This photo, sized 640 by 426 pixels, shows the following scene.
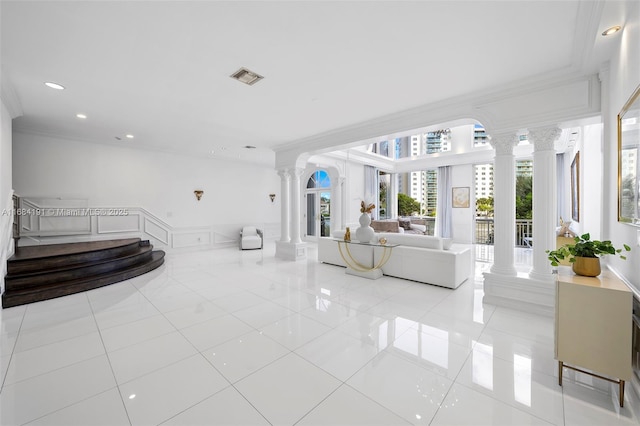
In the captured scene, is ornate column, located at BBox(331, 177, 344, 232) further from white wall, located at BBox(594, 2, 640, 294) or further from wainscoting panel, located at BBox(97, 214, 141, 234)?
white wall, located at BBox(594, 2, 640, 294)

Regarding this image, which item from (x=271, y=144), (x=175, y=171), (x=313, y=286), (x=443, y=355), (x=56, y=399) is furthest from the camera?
(x=175, y=171)

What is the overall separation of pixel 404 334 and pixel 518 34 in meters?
3.00

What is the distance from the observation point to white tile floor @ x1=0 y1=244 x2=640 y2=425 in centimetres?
167

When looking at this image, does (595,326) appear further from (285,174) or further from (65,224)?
(65,224)

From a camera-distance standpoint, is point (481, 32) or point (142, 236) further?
point (142, 236)

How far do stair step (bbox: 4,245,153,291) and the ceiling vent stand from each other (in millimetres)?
4086

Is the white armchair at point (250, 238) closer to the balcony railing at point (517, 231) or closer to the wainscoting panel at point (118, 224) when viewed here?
the wainscoting panel at point (118, 224)

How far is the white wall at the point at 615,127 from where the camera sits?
1915 millimetres

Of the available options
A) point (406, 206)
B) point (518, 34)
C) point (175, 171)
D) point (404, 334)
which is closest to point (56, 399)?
point (404, 334)

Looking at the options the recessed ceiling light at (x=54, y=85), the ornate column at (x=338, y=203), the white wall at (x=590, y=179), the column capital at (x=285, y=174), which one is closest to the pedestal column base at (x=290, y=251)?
the column capital at (x=285, y=174)

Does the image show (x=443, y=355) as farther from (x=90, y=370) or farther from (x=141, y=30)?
(x=141, y=30)

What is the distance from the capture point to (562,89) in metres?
3.04

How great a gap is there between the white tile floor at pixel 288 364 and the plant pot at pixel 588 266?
80 centimetres

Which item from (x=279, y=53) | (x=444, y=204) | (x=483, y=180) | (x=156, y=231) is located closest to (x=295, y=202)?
(x=156, y=231)
